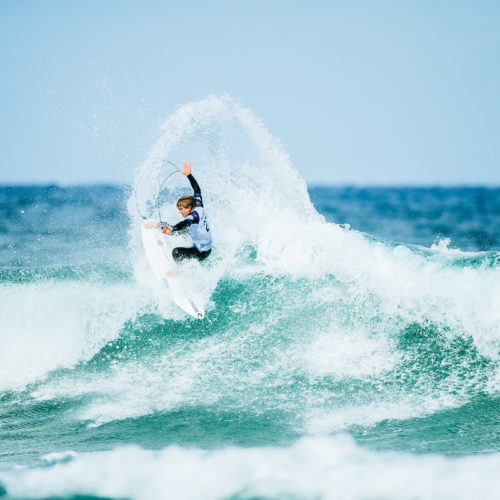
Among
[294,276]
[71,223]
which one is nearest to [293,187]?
[294,276]

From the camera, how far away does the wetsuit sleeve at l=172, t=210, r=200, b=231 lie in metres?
7.26

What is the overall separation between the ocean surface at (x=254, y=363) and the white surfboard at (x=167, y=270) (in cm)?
21

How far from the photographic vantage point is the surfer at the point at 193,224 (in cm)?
739

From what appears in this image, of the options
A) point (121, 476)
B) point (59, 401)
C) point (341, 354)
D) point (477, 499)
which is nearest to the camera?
point (477, 499)

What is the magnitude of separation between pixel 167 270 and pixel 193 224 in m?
0.89

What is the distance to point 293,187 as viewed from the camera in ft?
31.1

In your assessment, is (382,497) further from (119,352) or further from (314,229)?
(314,229)

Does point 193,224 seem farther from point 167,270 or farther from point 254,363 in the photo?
point 254,363

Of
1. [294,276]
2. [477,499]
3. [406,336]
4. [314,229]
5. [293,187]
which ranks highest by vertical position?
[293,187]

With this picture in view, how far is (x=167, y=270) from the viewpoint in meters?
8.09

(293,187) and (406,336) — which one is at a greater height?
(293,187)

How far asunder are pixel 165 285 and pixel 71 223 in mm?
18311

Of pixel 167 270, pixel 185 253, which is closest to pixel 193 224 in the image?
pixel 185 253

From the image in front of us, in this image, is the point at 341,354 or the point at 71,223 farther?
the point at 71,223
